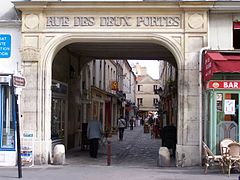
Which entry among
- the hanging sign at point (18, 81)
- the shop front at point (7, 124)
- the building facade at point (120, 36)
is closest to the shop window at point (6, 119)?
the shop front at point (7, 124)

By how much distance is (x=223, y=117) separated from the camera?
49.2 ft

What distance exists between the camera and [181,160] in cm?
1536

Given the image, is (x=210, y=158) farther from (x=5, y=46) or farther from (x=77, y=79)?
(x=77, y=79)

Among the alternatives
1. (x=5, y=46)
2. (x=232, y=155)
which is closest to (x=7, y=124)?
(x=5, y=46)

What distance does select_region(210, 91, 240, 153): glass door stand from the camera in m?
14.9

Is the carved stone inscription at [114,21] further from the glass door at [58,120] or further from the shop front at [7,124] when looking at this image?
the glass door at [58,120]

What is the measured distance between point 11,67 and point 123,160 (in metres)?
5.67

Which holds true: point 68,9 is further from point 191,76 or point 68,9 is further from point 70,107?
point 70,107

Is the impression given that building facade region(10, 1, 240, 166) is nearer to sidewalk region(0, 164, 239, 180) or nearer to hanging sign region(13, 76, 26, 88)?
sidewalk region(0, 164, 239, 180)

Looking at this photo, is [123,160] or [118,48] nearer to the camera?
[123,160]

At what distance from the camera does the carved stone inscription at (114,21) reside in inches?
620

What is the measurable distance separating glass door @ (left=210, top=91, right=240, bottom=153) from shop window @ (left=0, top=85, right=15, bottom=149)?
265 inches

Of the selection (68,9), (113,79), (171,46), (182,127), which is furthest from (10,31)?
(113,79)

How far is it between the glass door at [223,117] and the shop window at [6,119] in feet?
22.1
